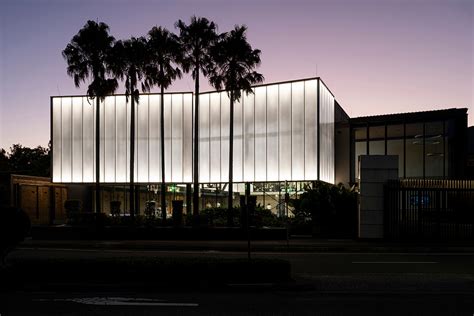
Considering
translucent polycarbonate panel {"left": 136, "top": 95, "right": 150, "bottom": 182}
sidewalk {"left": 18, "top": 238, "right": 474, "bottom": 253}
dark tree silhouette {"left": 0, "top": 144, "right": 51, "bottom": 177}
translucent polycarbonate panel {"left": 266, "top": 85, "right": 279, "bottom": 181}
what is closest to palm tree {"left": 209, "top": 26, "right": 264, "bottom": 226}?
sidewalk {"left": 18, "top": 238, "right": 474, "bottom": 253}

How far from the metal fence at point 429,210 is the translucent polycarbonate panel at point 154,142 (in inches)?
884

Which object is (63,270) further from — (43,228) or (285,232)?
(43,228)

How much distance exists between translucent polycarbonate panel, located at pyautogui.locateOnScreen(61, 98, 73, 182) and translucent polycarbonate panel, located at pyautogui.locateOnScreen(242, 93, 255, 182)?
→ 15.2m

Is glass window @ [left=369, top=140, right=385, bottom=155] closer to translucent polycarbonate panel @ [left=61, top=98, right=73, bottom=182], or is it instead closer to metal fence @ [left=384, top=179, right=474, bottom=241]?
metal fence @ [left=384, top=179, right=474, bottom=241]

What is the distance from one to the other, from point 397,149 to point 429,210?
49.6ft

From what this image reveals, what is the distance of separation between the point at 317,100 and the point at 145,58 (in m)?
11.8

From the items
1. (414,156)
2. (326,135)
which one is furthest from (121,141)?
(414,156)

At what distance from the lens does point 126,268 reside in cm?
1185

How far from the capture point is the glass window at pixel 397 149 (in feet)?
123

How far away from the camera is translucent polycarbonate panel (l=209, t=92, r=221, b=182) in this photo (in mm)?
39875

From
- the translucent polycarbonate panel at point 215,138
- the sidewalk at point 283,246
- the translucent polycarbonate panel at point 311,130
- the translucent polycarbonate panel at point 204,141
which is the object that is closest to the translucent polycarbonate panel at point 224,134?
the translucent polycarbonate panel at point 215,138

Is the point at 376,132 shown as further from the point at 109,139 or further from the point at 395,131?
the point at 109,139

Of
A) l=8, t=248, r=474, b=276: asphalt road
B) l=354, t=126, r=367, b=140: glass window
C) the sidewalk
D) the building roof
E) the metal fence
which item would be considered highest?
the building roof

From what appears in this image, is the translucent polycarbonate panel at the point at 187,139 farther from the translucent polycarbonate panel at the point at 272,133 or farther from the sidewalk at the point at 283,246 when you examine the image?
the sidewalk at the point at 283,246
